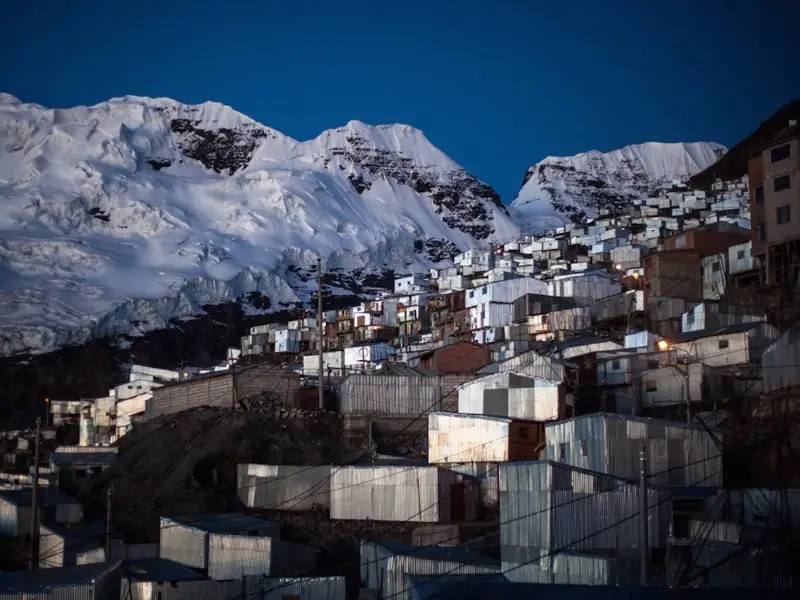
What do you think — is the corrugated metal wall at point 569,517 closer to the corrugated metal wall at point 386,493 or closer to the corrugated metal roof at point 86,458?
the corrugated metal wall at point 386,493

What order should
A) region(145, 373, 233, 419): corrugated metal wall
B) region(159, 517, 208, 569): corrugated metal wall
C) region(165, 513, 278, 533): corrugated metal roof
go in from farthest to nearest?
region(145, 373, 233, 419): corrugated metal wall < region(165, 513, 278, 533): corrugated metal roof < region(159, 517, 208, 569): corrugated metal wall

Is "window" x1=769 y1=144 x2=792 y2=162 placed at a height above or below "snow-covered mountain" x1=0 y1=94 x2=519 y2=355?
below

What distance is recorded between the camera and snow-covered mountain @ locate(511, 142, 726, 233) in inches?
6427

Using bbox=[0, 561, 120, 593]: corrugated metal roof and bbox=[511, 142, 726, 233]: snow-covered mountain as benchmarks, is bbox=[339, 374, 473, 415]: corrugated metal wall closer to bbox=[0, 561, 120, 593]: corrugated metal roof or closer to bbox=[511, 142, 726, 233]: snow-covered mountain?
bbox=[0, 561, 120, 593]: corrugated metal roof

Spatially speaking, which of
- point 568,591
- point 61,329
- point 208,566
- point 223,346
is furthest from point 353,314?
point 568,591

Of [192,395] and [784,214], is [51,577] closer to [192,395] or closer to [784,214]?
[192,395]

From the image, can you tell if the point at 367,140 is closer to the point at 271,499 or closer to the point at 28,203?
the point at 28,203

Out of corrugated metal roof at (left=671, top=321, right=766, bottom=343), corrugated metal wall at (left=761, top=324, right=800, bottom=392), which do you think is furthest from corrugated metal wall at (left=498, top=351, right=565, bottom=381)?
corrugated metal wall at (left=761, top=324, right=800, bottom=392)

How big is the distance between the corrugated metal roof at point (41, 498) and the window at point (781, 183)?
28.8 meters

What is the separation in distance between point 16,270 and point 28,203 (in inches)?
799

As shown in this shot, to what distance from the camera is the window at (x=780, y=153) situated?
139ft

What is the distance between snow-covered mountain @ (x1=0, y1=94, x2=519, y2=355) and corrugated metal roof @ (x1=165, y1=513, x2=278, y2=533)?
58272 millimetres

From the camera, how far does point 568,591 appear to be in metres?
16.6

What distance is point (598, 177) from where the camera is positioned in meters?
176
